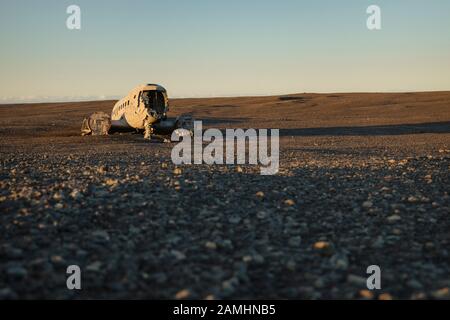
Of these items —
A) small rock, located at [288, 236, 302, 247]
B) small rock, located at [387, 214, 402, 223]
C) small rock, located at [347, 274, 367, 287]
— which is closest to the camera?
small rock, located at [347, 274, 367, 287]

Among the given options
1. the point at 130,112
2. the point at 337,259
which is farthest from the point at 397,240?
the point at 130,112

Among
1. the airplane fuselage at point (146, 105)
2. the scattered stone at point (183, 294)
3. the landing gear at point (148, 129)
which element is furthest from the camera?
the landing gear at point (148, 129)

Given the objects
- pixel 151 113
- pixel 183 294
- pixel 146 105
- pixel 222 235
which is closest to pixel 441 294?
pixel 183 294

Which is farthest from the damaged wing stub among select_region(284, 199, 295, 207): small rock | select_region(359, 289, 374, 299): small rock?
select_region(359, 289, 374, 299): small rock

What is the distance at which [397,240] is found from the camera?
765 centimetres

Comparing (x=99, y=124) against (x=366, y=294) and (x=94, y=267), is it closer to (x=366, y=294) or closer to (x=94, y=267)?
(x=94, y=267)

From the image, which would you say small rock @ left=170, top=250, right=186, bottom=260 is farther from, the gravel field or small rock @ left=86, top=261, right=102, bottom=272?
small rock @ left=86, top=261, right=102, bottom=272

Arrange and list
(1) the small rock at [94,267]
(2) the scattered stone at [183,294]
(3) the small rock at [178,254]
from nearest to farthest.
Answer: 1. (2) the scattered stone at [183,294]
2. (1) the small rock at [94,267]
3. (3) the small rock at [178,254]

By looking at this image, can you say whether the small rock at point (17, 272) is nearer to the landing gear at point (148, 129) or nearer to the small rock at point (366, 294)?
the small rock at point (366, 294)

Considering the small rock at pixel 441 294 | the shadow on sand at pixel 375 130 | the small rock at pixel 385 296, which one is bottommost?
the small rock at pixel 385 296

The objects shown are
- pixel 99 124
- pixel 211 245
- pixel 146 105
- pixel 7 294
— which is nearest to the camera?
pixel 7 294

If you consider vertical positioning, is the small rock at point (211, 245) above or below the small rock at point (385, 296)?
above

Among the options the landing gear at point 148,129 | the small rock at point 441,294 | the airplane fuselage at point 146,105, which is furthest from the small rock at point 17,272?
the landing gear at point 148,129

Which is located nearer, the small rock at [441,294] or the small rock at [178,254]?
the small rock at [441,294]
